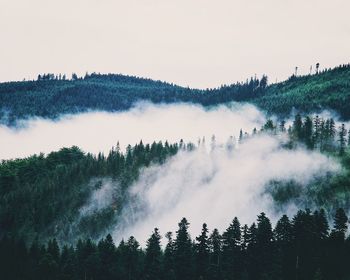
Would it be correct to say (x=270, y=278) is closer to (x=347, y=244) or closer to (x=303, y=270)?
(x=303, y=270)

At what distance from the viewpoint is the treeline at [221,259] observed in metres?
116

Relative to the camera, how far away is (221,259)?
401 feet

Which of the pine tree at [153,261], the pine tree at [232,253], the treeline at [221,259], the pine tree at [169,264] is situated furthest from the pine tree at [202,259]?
the pine tree at [153,261]

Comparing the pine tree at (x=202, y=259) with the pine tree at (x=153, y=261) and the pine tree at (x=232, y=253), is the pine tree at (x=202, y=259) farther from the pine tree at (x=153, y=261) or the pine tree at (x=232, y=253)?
the pine tree at (x=153, y=261)

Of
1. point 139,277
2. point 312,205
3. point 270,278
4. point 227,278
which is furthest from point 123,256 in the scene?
point 312,205

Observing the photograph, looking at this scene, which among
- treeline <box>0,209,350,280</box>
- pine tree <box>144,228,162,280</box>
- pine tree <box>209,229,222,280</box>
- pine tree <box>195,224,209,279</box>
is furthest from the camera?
pine tree <box>195,224,209,279</box>

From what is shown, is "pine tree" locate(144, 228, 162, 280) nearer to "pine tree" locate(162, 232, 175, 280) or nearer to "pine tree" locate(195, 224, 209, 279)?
"pine tree" locate(162, 232, 175, 280)

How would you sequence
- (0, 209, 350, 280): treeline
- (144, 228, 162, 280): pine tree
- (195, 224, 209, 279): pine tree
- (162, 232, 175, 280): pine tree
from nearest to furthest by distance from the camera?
(0, 209, 350, 280): treeline, (162, 232, 175, 280): pine tree, (144, 228, 162, 280): pine tree, (195, 224, 209, 279): pine tree

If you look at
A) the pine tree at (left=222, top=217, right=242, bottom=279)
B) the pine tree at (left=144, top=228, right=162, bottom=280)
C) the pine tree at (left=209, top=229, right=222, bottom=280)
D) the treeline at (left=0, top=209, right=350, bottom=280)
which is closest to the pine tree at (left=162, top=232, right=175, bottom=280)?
the treeline at (left=0, top=209, right=350, bottom=280)

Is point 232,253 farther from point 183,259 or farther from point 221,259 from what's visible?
point 183,259

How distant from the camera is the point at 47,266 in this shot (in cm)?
12075

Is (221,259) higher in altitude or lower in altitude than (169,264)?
higher

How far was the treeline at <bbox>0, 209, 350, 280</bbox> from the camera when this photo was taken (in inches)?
4582

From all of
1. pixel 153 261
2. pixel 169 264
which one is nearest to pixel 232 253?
pixel 169 264
